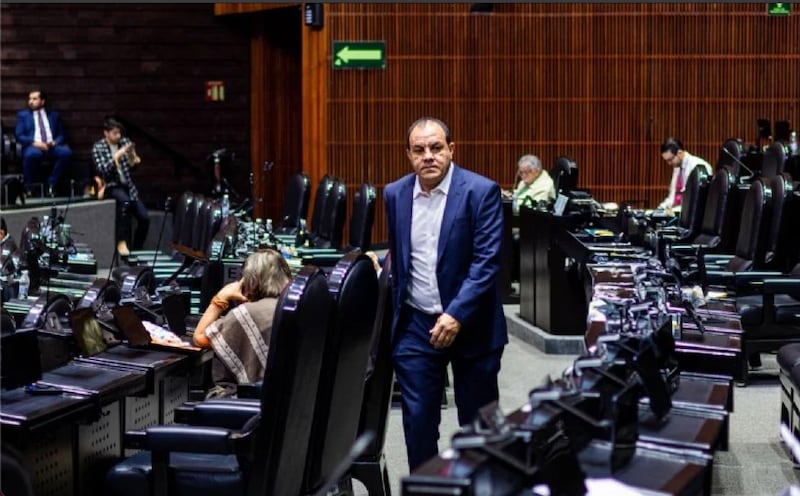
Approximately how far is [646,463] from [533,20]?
11123 mm

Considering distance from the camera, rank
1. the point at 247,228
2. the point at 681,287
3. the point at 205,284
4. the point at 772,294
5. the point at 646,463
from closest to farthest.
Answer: the point at 646,463, the point at 681,287, the point at 205,284, the point at 772,294, the point at 247,228

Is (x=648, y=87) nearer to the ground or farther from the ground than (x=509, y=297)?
farther from the ground

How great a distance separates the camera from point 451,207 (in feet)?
15.0

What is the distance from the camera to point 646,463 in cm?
279

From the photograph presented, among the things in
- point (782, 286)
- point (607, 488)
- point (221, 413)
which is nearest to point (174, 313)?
point (221, 413)

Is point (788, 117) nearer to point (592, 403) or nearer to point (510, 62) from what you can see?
point (510, 62)

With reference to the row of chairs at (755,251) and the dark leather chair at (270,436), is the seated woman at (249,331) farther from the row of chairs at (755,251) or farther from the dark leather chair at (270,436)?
the row of chairs at (755,251)

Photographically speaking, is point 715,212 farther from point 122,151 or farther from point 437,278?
point 122,151

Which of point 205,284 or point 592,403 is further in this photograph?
point 205,284

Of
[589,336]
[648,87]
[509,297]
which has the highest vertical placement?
[648,87]

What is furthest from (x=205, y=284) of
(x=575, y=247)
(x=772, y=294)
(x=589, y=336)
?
(x=589, y=336)

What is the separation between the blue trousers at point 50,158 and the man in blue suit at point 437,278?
10.4 meters

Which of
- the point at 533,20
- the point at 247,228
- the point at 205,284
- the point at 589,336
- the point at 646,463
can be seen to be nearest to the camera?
the point at 646,463

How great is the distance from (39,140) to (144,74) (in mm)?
1626
